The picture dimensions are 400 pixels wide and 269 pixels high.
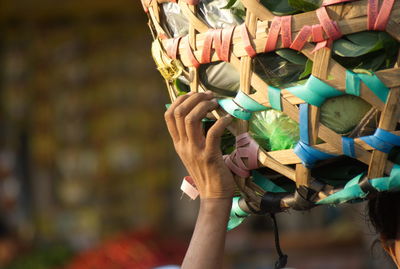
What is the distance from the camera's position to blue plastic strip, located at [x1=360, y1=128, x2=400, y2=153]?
1.17 meters

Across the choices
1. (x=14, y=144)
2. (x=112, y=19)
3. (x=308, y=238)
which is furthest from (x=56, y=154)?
(x=308, y=238)

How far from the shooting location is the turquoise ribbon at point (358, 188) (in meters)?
1.20

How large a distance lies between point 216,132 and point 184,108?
8 cm

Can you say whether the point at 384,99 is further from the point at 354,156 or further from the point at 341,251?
the point at 341,251

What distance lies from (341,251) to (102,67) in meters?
2.33

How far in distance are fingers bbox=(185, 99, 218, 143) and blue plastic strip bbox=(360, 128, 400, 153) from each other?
291 millimetres

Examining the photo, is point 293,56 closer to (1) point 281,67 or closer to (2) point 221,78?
(1) point 281,67

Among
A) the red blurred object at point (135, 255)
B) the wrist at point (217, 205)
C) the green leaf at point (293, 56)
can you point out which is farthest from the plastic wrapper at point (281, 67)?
the red blurred object at point (135, 255)

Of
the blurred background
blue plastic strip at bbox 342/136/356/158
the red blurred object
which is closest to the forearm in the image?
blue plastic strip at bbox 342/136/356/158

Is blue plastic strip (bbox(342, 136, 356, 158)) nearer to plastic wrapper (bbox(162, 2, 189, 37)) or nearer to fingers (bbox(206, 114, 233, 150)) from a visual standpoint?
fingers (bbox(206, 114, 233, 150))

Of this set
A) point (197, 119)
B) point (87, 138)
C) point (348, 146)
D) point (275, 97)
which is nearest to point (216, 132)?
point (197, 119)

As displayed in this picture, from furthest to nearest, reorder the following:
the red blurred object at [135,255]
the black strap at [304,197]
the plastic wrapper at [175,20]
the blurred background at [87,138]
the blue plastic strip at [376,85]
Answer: the blurred background at [87,138] → the red blurred object at [135,255] → the plastic wrapper at [175,20] → the black strap at [304,197] → the blue plastic strip at [376,85]

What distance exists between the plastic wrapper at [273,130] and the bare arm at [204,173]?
0.23ft

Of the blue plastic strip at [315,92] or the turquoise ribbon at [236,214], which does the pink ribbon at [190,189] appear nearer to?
the turquoise ribbon at [236,214]
